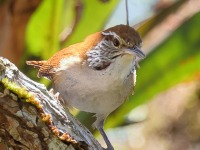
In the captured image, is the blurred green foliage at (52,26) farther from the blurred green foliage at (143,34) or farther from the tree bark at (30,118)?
the tree bark at (30,118)

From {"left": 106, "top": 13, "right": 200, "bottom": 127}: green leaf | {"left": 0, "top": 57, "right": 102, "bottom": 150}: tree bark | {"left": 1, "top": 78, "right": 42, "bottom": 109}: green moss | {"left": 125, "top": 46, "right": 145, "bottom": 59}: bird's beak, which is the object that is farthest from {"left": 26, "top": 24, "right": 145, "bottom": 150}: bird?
{"left": 1, "top": 78, "right": 42, "bottom": 109}: green moss

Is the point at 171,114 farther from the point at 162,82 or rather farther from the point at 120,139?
the point at 162,82

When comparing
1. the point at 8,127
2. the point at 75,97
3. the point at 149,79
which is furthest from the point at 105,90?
the point at 8,127

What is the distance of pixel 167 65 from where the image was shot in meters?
3.97

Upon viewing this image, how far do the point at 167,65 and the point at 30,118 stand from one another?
165 centimetres

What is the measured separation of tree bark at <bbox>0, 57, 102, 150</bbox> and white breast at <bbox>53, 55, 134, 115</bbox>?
0.62 metres

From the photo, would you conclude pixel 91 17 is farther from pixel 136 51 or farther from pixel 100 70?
pixel 136 51

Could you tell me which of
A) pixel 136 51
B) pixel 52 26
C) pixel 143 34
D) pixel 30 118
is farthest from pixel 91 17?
pixel 30 118

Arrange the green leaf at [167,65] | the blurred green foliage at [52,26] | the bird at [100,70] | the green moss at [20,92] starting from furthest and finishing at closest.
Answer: the blurred green foliage at [52,26] → the green leaf at [167,65] → the bird at [100,70] → the green moss at [20,92]

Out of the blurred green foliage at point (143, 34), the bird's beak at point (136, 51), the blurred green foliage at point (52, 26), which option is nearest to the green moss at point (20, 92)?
the bird's beak at point (136, 51)

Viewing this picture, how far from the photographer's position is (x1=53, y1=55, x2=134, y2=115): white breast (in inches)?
131

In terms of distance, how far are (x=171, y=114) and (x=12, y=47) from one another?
2613mm

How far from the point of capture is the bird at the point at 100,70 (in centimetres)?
333

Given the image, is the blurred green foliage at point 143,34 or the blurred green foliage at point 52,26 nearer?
the blurred green foliage at point 143,34
